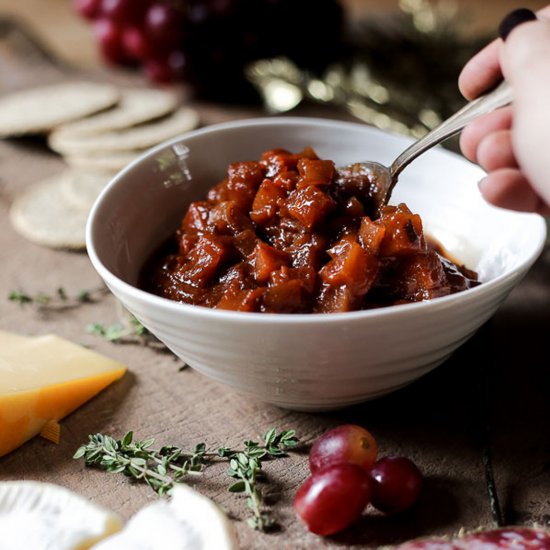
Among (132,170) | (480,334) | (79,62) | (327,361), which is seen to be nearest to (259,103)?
(79,62)

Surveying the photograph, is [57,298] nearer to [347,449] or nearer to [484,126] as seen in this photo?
[347,449]

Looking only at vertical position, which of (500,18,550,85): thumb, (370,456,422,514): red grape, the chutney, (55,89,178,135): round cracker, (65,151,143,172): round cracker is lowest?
(370,456,422,514): red grape

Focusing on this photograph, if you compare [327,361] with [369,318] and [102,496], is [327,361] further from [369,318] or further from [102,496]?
[102,496]

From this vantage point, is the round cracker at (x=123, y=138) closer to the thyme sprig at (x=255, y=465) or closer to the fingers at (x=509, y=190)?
the thyme sprig at (x=255, y=465)

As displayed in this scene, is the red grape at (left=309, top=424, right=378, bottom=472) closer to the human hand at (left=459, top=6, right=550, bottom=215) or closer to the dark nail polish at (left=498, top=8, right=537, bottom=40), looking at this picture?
the human hand at (left=459, top=6, right=550, bottom=215)

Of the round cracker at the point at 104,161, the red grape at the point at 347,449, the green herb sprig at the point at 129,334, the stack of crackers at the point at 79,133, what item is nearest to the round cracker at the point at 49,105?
the stack of crackers at the point at 79,133

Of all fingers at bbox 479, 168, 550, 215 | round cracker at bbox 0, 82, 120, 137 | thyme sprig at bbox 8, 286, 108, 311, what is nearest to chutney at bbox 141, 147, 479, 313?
fingers at bbox 479, 168, 550, 215
